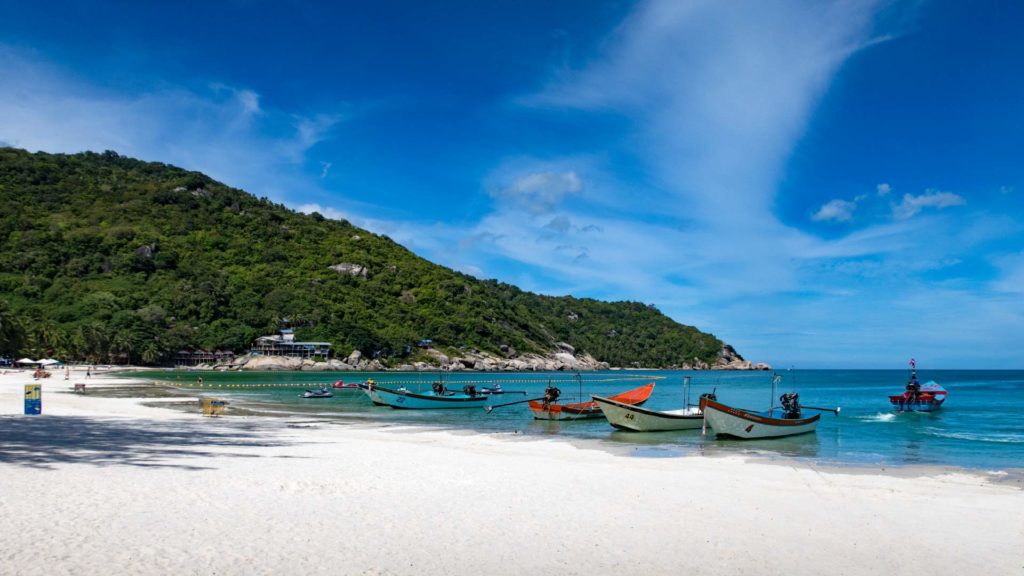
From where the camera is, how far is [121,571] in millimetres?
6488

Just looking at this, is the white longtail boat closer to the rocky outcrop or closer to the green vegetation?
the green vegetation

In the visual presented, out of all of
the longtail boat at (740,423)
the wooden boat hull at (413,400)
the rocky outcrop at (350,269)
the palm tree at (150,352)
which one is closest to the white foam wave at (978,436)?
the longtail boat at (740,423)

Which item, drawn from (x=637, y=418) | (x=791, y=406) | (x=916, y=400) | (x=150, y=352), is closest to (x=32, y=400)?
(x=637, y=418)

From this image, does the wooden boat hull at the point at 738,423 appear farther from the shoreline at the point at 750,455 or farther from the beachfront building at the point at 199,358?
the beachfront building at the point at 199,358

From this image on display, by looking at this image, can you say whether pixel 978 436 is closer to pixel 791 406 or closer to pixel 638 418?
pixel 791 406

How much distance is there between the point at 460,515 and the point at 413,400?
31442 mm

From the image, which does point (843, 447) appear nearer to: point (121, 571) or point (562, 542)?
point (562, 542)

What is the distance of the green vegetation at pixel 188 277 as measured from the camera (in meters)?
109

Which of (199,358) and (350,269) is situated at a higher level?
(350,269)

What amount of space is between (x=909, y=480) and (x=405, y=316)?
135883 mm

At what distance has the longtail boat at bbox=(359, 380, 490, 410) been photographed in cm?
4056

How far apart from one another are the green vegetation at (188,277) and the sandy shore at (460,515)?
286 feet

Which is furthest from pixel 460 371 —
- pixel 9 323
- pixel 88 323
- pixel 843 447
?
pixel 843 447

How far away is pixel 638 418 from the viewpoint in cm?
2719
